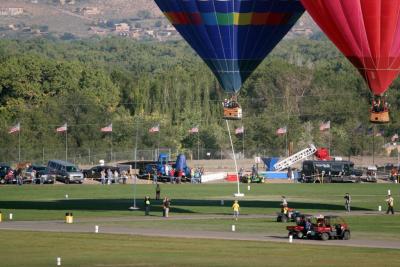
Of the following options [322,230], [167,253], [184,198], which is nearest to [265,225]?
[322,230]

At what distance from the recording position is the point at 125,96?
170 m

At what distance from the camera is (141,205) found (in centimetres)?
8006

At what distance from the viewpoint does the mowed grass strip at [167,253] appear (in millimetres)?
52531

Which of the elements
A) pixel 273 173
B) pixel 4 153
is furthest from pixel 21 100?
pixel 273 173

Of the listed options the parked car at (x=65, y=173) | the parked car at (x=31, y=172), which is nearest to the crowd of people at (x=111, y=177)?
the parked car at (x=65, y=173)

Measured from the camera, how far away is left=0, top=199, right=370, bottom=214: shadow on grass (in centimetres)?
7762

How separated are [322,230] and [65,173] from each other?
1922 inches

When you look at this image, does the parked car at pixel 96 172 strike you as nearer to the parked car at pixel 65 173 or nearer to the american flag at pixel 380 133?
the parked car at pixel 65 173

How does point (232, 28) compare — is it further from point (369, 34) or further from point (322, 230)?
point (322, 230)

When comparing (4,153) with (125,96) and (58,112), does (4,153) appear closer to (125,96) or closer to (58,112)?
(58,112)

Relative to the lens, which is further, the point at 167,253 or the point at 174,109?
the point at 174,109

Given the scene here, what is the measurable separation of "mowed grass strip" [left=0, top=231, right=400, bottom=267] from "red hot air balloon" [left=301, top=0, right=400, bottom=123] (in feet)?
49.3

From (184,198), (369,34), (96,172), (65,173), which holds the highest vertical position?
(369,34)

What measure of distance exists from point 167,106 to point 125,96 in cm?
745
